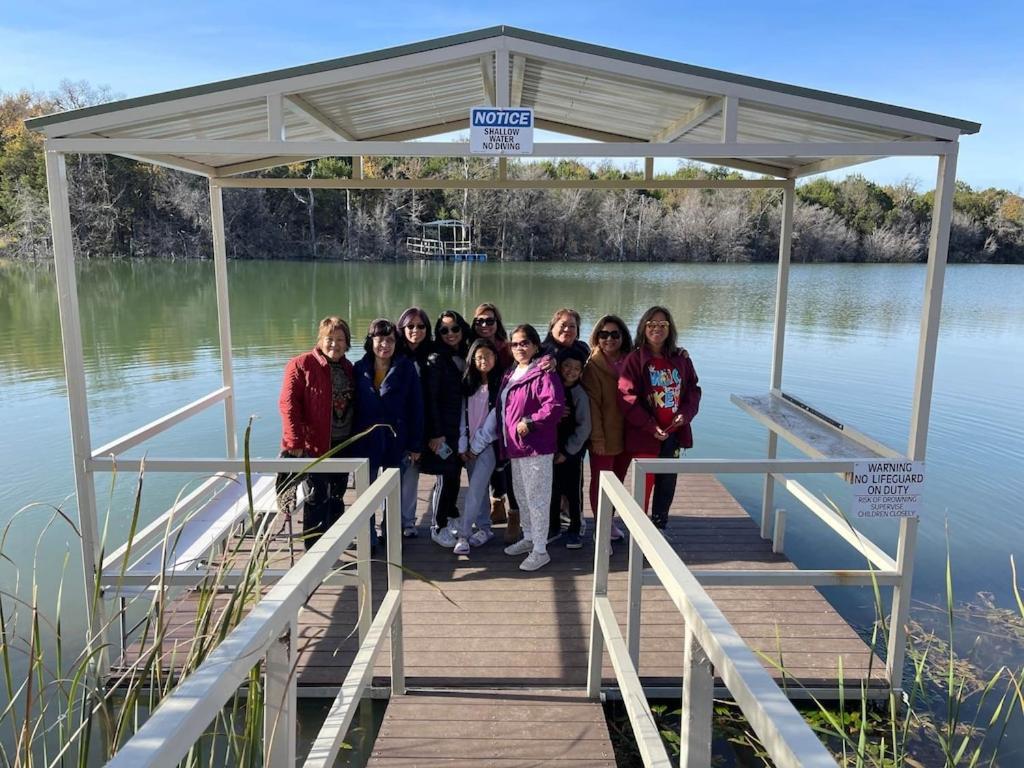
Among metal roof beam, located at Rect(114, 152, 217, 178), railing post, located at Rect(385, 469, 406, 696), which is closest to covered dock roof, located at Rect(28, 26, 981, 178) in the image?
metal roof beam, located at Rect(114, 152, 217, 178)

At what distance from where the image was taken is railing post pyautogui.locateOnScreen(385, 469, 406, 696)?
9.46ft

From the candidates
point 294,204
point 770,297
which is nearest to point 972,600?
point 770,297

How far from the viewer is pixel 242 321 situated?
16.8 m

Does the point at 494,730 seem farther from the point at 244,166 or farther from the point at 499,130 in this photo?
the point at 244,166

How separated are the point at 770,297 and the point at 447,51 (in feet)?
64.3

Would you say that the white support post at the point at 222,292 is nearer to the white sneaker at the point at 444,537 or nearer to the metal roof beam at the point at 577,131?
the white sneaker at the point at 444,537

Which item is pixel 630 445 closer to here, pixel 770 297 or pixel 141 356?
pixel 141 356

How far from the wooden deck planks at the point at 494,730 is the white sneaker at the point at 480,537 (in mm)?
1539

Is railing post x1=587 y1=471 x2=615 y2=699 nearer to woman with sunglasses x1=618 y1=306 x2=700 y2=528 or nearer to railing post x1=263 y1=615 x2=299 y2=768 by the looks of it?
woman with sunglasses x1=618 y1=306 x2=700 y2=528

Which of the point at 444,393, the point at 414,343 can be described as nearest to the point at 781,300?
the point at 444,393

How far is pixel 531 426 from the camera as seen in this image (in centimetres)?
411

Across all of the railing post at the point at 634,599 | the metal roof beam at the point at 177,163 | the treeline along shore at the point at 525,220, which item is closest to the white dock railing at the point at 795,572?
the railing post at the point at 634,599

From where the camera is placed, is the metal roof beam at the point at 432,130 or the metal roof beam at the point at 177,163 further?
the metal roof beam at the point at 432,130

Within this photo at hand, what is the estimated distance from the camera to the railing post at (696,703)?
168 cm
